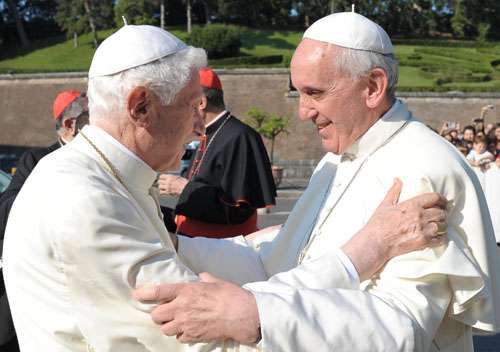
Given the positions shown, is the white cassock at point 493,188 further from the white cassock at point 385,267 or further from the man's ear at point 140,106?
the man's ear at point 140,106

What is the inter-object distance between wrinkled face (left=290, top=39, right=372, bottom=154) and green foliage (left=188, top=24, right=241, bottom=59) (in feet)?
138

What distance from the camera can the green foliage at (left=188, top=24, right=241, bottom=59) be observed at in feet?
146

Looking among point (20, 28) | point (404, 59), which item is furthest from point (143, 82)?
point (20, 28)

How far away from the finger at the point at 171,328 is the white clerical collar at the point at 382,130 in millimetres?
1021

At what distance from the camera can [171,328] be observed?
198 cm

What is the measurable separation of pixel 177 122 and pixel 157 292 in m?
0.54

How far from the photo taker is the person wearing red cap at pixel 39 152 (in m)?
3.77

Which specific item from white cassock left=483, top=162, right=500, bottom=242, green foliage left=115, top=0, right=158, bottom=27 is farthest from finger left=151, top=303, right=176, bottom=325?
green foliage left=115, top=0, right=158, bottom=27

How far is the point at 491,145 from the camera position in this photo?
1257 cm

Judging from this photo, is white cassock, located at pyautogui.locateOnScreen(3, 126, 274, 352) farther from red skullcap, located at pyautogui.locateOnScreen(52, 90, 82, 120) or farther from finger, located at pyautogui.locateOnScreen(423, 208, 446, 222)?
red skullcap, located at pyautogui.locateOnScreen(52, 90, 82, 120)

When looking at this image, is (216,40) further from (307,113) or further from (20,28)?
(307,113)

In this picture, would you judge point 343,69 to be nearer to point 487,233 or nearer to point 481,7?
point 487,233

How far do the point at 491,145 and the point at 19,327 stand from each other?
11.5m

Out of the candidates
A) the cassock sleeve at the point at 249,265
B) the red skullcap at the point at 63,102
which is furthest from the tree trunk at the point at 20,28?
the cassock sleeve at the point at 249,265
